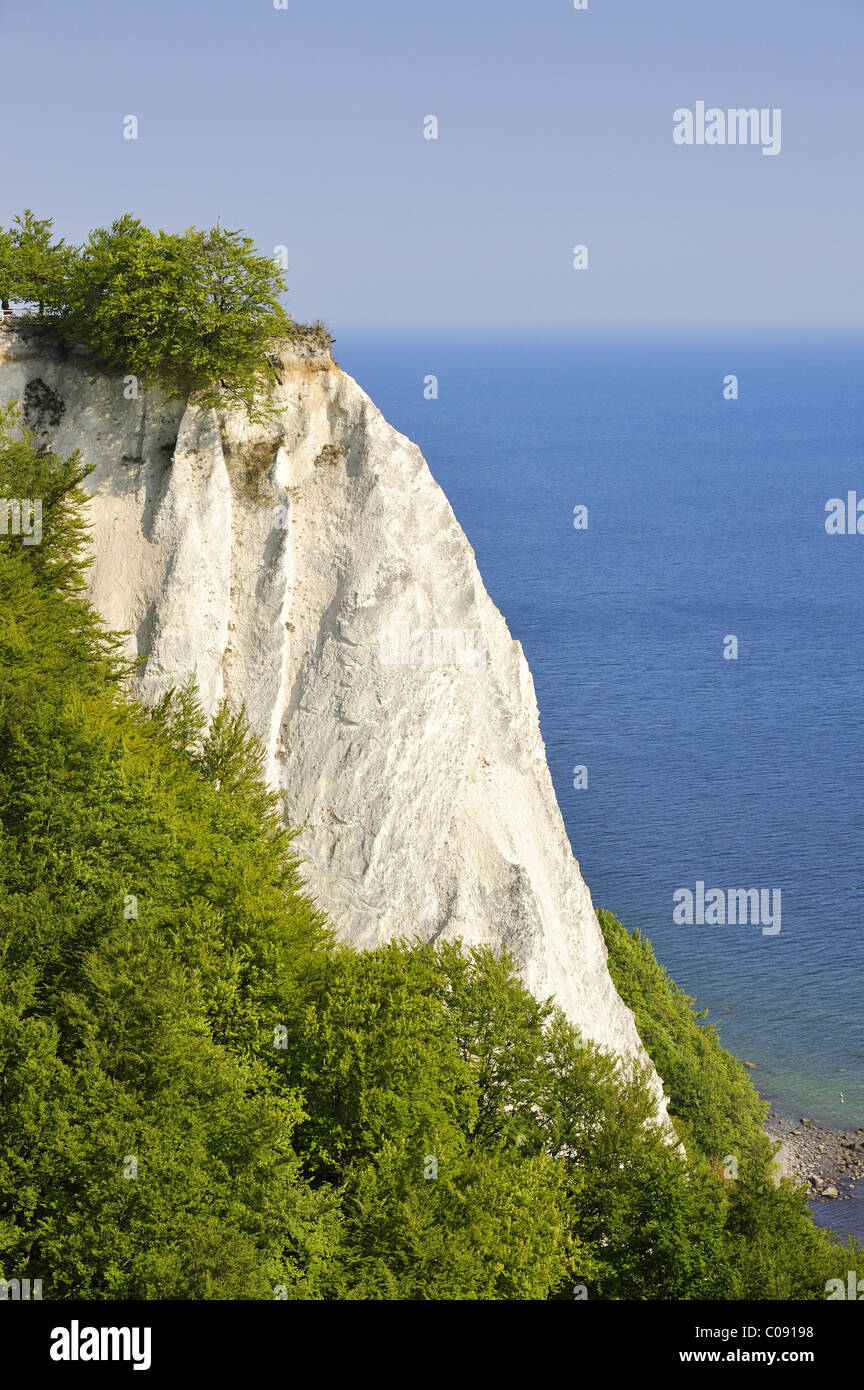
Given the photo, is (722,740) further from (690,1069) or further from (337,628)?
(337,628)

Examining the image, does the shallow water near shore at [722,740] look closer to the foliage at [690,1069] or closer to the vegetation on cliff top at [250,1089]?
the foliage at [690,1069]

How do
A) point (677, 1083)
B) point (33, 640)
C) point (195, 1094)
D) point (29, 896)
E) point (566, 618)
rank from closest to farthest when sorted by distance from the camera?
point (195, 1094) < point (29, 896) < point (33, 640) < point (677, 1083) < point (566, 618)

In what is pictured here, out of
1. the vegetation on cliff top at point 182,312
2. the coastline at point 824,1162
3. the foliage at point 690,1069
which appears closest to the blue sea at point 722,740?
the coastline at point 824,1162

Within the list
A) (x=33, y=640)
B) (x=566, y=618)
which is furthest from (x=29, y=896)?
(x=566, y=618)

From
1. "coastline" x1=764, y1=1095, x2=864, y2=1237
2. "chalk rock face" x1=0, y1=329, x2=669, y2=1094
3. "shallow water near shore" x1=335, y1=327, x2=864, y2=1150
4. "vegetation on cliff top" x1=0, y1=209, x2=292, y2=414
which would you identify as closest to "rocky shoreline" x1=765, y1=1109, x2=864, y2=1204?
"coastline" x1=764, y1=1095, x2=864, y2=1237
